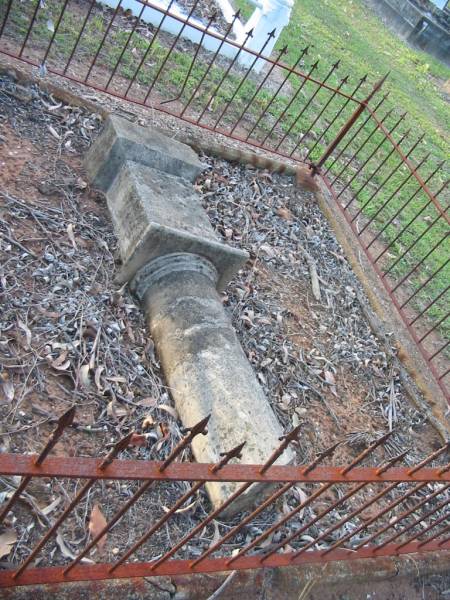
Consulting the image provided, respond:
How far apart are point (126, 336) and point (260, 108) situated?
16.2 feet

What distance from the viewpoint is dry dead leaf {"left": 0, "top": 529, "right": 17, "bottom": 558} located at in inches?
93.6

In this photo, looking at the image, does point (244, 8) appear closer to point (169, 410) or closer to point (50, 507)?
point (169, 410)

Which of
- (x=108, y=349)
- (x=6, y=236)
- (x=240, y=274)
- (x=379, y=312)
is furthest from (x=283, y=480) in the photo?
(x=379, y=312)

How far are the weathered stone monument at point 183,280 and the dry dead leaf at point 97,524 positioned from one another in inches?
25.1

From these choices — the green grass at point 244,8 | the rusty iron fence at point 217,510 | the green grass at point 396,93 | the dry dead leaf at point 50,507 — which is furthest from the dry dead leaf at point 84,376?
the green grass at point 244,8

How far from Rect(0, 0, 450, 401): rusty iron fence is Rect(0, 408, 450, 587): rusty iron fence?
2067mm

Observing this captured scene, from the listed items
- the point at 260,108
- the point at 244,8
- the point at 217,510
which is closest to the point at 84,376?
the point at 217,510

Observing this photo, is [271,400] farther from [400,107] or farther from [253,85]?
[400,107]

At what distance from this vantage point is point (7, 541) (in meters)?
2.42

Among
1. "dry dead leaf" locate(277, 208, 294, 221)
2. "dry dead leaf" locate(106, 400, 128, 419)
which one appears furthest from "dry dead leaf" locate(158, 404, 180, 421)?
"dry dead leaf" locate(277, 208, 294, 221)

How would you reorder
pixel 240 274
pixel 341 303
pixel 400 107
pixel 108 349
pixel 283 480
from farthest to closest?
1. pixel 400 107
2. pixel 341 303
3. pixel 240 274
4. pixel 108 349
5. pixel 283 480

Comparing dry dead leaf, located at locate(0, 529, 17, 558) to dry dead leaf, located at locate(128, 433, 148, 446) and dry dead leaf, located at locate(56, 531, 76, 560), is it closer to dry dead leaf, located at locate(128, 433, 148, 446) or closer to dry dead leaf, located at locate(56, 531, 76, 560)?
dry dead leaf, located at locate(56, 531, 76, 560)

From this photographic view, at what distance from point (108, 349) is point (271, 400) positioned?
1237 millimetres

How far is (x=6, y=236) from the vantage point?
3.67 meters
